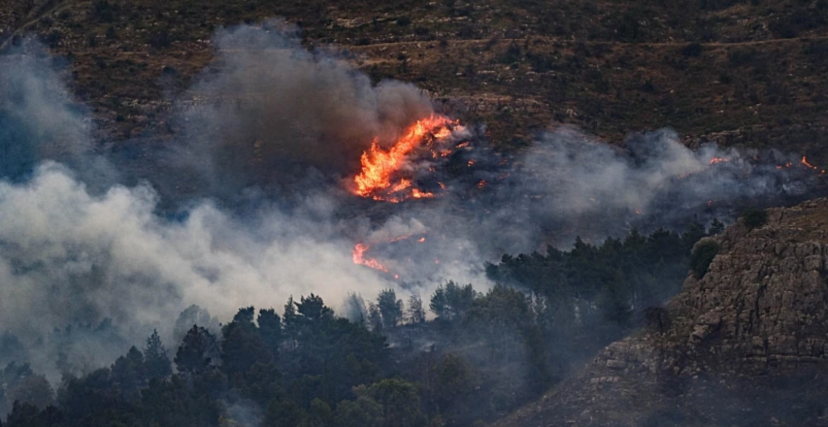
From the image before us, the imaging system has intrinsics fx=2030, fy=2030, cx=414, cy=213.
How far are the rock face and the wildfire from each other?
39.6 metres

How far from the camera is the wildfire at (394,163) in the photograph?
180125mm

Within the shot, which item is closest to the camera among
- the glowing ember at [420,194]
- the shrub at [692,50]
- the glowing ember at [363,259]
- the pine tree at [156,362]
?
the pine tree at [156,362]

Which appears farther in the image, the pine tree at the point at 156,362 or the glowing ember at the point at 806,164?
the glowing ember at the point at 806,164

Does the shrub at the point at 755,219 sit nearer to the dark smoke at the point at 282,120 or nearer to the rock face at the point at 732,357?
the rock face at the point at 732,357

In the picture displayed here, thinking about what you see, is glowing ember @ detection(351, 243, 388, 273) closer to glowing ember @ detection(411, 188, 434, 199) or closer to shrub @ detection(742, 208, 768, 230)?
glowing ember @ detection(411, 188, 434, 199)

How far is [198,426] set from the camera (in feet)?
461

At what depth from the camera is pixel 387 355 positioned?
507 feet

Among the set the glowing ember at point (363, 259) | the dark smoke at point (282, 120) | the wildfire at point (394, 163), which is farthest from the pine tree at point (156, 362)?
the wildfire at point (394, 163)

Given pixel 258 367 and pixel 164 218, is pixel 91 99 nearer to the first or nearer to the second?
pixel 164 218

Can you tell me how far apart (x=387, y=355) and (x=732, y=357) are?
93.2 feet

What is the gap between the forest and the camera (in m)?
142

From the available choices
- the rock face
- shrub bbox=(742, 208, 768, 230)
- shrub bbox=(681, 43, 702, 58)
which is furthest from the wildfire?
the rock face

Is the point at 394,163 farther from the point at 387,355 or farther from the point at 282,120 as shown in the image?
the point at 387,355

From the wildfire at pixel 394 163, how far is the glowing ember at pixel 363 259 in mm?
6445
